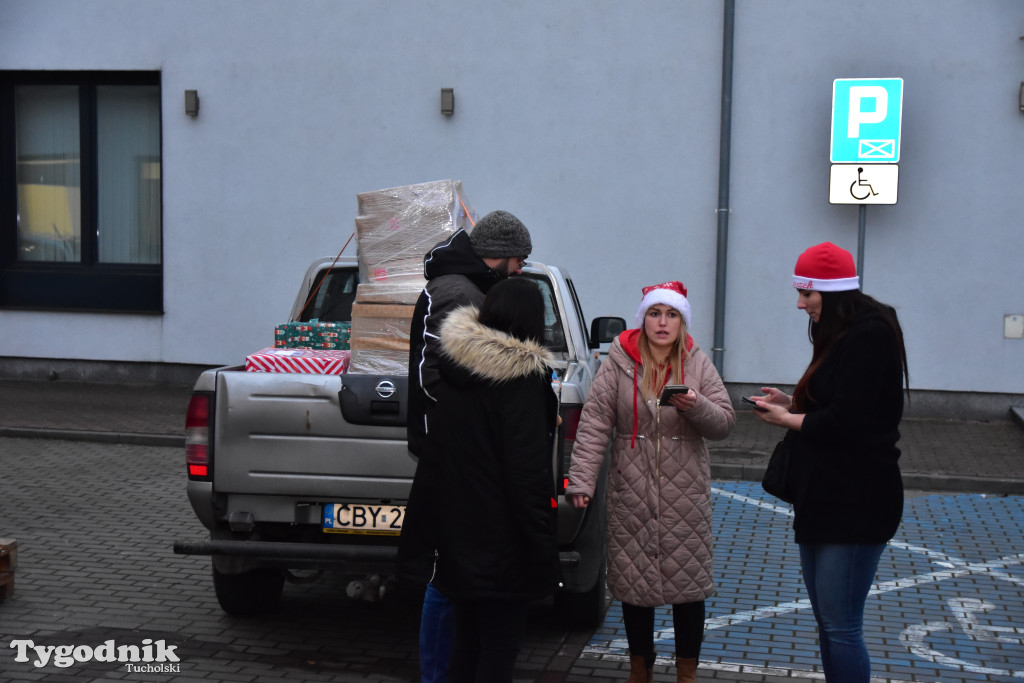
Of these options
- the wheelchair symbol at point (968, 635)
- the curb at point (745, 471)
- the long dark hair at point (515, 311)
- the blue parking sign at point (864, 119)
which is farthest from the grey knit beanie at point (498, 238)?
the blue parking sign at point (864, 119)

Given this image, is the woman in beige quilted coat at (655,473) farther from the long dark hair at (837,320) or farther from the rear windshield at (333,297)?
the rear windshield at (333,297)

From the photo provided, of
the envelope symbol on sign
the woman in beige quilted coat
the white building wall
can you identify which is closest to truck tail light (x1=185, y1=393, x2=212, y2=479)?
the woman in beige quilted coat

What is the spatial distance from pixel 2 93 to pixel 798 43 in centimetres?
1036

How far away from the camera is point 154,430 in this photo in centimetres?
1112

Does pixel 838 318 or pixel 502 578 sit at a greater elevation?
pixel 838 318

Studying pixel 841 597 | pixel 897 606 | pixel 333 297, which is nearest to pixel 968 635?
pixel 897 606

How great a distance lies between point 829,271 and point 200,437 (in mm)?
2775

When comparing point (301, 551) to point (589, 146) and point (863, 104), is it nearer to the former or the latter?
point (589, 146)

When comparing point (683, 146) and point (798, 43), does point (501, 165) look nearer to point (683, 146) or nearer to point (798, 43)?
point (683, 146)

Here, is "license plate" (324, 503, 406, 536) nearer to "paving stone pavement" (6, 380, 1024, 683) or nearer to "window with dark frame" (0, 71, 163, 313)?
"paving stone pavement" (6, 380, 1024, 683)

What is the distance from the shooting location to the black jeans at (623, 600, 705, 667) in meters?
4.37

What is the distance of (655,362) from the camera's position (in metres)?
4.43

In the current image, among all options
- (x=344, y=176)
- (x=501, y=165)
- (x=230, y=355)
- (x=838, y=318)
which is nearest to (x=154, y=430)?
(x=230, y=355)

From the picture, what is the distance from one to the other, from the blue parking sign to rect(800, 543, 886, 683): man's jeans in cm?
916
